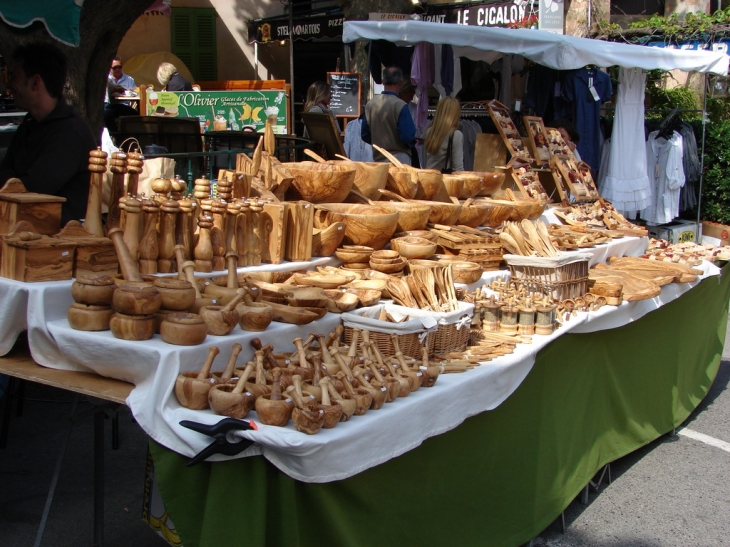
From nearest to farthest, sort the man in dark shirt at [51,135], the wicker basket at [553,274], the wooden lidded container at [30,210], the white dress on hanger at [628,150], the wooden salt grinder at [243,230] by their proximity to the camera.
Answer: the wooden lidded container at [30,210] < the wooden salt grinder at [243,230] < the man in dark shirt at [51,135] < the wicker basket at [553,274] < the white dress on hanger at [628,150]

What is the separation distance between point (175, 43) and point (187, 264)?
10418mm

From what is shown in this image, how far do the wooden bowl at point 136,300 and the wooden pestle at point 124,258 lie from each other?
22cm

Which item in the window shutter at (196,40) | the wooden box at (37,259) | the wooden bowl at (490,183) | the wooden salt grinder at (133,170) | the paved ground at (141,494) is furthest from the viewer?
the window shutter at (196,40)

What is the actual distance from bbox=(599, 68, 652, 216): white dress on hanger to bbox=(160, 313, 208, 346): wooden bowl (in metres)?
6.74

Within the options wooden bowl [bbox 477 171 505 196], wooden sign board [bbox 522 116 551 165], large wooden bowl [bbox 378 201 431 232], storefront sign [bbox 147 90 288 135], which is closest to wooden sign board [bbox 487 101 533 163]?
wooden sign board [bbox 522 116 551 165]

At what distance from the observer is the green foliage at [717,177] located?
33.2 feet

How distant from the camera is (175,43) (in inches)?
473

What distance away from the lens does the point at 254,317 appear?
2322 mm

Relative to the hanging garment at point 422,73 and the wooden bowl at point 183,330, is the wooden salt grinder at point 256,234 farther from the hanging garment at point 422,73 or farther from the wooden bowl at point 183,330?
the hanging garment at point 422,73

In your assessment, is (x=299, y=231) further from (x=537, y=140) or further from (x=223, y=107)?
(x=223, y=107)

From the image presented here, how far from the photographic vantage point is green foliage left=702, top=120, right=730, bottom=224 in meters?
10.1

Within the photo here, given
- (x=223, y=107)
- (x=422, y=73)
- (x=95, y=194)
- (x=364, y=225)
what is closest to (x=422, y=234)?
(x=364, y=225)

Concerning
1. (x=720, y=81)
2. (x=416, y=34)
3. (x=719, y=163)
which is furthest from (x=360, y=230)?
(x=720, y=81)

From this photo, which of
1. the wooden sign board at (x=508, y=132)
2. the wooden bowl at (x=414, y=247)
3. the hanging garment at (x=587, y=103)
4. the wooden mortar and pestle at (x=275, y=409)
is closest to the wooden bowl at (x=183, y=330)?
the wooden mortar and pestle at (x=275, y=409)
